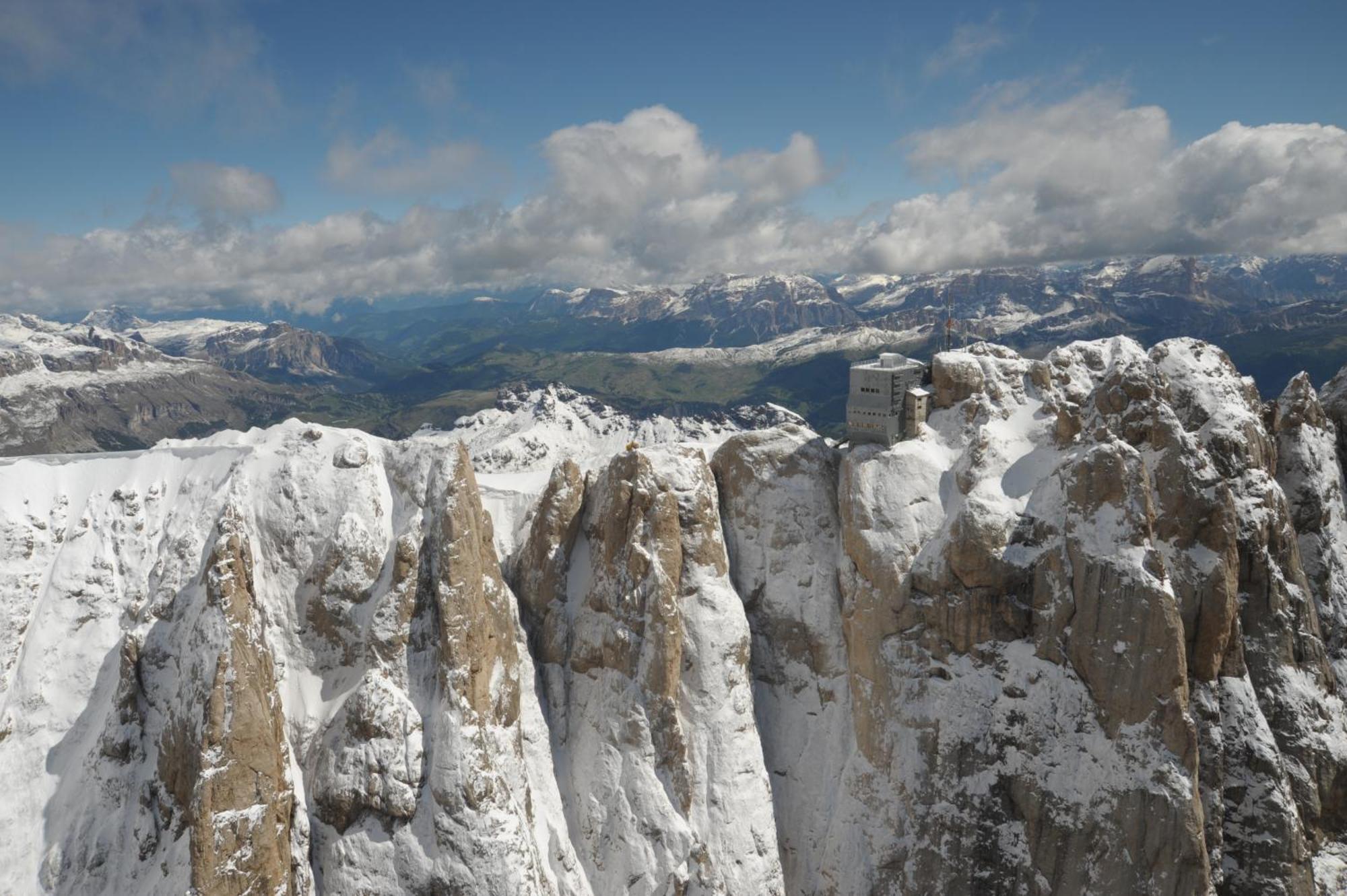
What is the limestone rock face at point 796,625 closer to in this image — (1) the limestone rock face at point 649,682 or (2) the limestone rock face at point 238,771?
(1) the limestone rock face at point 649,682

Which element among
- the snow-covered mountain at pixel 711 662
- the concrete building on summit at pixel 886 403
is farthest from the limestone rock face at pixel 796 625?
the concrete building on summit at pixel 886 403

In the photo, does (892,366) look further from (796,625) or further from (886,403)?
(796,625)

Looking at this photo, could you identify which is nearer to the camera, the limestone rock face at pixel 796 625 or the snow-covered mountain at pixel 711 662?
the snow-covered mountain at pixel 711 662

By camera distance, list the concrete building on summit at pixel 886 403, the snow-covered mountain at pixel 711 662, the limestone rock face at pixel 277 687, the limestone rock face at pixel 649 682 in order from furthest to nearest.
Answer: the concrete building on summit at pixel 886 403
the limestone rock face at pixel 649 682
the snow-covered mountain at pixel 711 662
the limestone rock face at pixel 277 687

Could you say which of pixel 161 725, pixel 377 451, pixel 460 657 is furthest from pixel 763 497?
pixel 161 725

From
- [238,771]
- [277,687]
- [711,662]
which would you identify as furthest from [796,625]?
[238,771]
